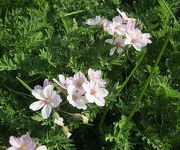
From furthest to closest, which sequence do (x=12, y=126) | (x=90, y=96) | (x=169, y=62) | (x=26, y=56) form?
(x=169, y=62)
(x=26, y=56)
(x=12, y=126)
(x=90, y=96)

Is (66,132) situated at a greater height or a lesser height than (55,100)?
lesser

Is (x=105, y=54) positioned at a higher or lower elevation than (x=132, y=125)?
higher

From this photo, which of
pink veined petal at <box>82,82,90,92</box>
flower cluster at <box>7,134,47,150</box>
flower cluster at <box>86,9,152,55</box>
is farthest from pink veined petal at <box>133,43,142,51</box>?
flower cluster at <box>7,134,47,150</box>

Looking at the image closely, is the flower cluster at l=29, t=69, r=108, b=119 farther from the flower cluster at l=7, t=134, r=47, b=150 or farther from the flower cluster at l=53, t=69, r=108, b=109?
the flower cluster at l=7, t=134, r=47, b=150

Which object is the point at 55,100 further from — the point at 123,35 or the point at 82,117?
the point at 123,35

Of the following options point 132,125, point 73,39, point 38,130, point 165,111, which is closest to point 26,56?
point 73,39

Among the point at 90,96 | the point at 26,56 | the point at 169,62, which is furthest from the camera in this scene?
the point at 169,62

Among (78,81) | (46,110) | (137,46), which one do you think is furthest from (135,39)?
(46,110)

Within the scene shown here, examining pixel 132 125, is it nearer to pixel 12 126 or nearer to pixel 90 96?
pixel 90 96
